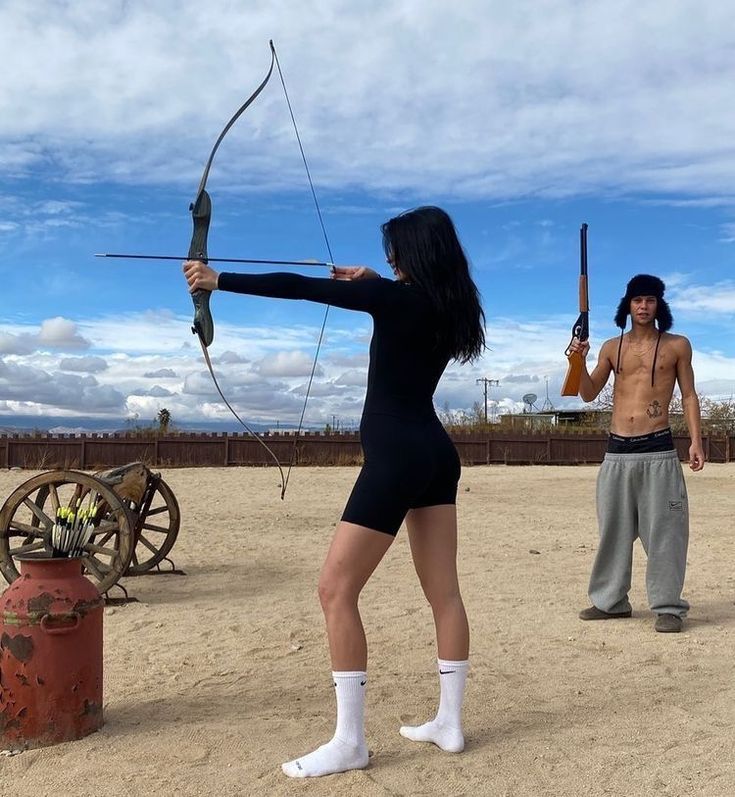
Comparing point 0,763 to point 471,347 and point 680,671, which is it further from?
point 680,671

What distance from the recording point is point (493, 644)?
4703 millimetres

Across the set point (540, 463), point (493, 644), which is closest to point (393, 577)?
point (493, 644)

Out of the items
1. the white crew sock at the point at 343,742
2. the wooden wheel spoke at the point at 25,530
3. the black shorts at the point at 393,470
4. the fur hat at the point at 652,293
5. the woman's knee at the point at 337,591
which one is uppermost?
A: the fur hat at the point at 652,293

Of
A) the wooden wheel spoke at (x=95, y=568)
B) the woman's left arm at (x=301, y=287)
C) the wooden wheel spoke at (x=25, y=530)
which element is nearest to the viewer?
the woman's left arm at (x=301, y=287)

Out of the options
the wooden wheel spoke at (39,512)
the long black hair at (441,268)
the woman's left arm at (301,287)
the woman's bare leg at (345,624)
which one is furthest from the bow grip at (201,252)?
the wooden wheel spoke at (39,512)

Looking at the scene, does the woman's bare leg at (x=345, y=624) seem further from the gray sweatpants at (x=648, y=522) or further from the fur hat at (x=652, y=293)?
the fur hat at (x=652, y=293)

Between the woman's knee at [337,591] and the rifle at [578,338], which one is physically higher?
the rifle at [578,338]

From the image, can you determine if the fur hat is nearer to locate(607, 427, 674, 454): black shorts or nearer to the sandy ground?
locate(607, 427, 674, 454): black shorts

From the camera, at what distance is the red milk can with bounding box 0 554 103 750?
304cm

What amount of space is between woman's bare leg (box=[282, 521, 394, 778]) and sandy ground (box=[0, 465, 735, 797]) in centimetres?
7

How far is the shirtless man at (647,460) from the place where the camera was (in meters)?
4.88

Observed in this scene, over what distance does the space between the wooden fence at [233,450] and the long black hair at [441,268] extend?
1952 centimetres

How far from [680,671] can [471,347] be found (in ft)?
7.37

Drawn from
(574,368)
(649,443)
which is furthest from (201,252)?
(649,443)
